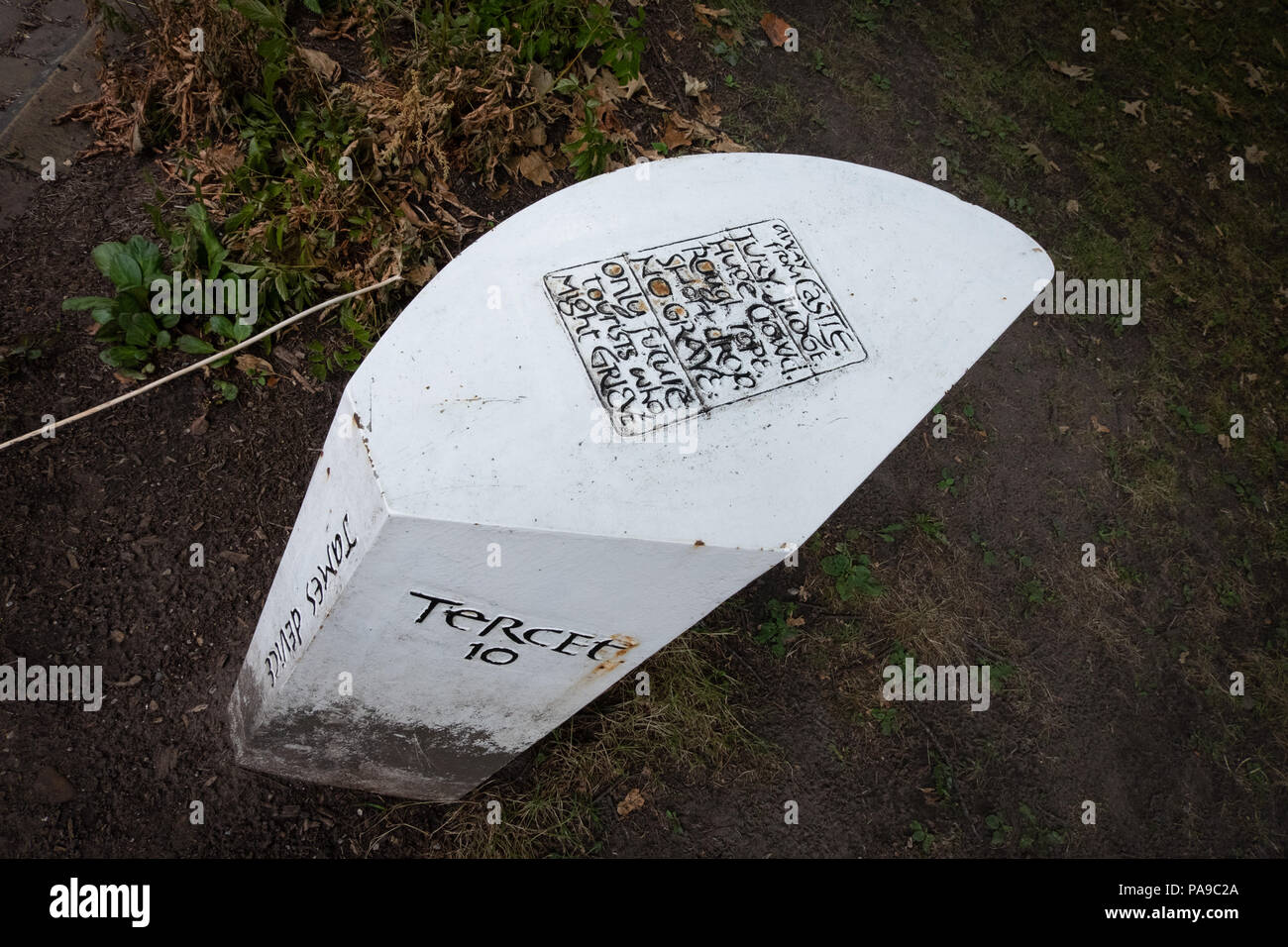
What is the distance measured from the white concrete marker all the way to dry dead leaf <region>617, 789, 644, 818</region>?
529 mm

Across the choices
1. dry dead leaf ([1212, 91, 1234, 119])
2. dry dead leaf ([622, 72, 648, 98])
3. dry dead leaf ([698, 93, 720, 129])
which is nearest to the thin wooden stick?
dry dead leaf ([622, 72, 648, 98])

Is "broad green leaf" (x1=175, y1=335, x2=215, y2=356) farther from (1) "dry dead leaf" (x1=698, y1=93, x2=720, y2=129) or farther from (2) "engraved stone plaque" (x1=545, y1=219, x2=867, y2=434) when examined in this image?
(1) "dry dead leaf" (x1=698, y1=93, x2=720, y2=129)

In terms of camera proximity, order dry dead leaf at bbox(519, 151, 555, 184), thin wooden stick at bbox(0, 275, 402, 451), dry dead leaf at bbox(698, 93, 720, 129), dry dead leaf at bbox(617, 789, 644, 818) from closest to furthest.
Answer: thin wooden stick at bbox(0, 275, 402, 451), dry dead leaf at bbox(617, 789, 644, 818), dry dead leaf at bbox(519, 151, 555, 184), dry dead leaf at bbox(698, 93, 720, 129)

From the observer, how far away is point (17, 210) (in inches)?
128

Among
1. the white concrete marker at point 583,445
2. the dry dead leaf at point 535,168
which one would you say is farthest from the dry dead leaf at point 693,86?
the white concrete marker at point 583,445

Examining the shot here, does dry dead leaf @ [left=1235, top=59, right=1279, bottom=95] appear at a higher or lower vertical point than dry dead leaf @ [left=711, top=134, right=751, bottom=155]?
higher

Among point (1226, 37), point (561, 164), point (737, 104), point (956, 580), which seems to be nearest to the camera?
point (956, 580)

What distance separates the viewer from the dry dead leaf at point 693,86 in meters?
4.52

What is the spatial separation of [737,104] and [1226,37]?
389 centimetres

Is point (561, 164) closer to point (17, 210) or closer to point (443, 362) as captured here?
point (17, 210)

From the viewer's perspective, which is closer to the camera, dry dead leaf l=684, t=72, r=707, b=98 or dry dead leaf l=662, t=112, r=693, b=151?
dry dead leaf l=662, t=112, r=693, b=151

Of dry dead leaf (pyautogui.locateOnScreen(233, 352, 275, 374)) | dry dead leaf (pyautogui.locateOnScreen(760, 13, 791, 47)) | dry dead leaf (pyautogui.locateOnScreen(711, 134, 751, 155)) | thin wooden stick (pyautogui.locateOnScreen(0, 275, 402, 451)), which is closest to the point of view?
thin wooden stick (pyautogui.locateOnScreen(0, 275, 402, 451))

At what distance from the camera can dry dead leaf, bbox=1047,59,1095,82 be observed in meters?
5.53
